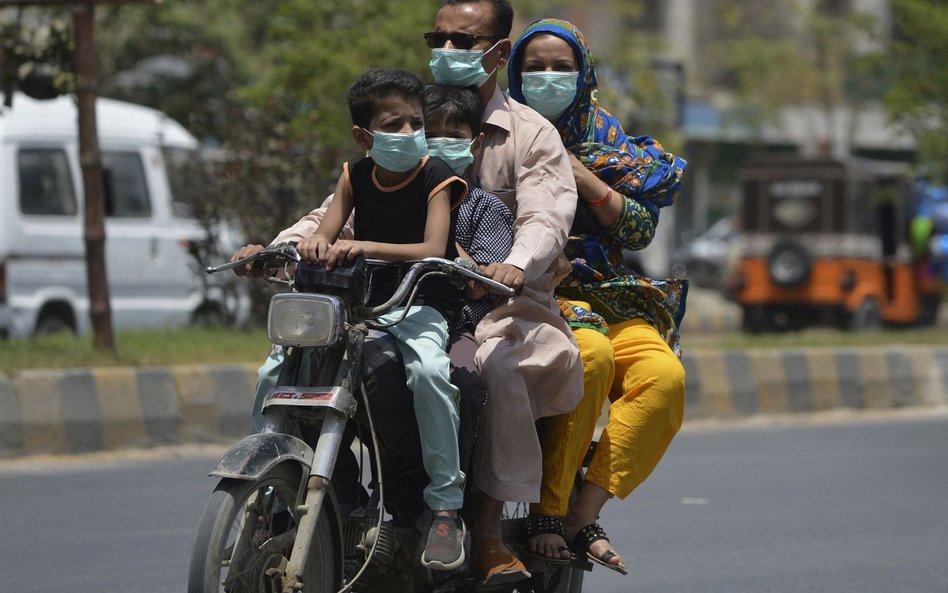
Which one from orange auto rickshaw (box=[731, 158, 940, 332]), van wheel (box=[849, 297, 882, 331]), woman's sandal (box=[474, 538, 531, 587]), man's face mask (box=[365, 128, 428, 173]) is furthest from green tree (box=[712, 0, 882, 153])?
man's face mask (box=[365, 128, 428, 173])

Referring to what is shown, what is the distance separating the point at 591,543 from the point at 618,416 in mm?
383

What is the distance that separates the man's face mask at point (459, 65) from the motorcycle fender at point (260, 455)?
1.21 m

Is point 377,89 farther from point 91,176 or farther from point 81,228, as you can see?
point 81,228

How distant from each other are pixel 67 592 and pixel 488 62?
227 centimetres

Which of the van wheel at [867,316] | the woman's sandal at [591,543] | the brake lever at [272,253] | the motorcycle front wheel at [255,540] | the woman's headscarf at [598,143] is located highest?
the woman's headscarf at [598,143]

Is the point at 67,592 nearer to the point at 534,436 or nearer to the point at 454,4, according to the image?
the point at 534,436

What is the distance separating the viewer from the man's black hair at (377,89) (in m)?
4.08

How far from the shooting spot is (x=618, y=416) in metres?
4.80

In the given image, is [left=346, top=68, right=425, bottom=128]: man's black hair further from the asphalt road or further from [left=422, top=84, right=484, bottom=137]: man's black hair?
the asphalt road

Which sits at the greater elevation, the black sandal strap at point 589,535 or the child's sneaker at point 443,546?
the child's sneaker at point 443,546

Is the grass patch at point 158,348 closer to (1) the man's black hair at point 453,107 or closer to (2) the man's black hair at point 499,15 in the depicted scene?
(2) the man's black hair at point 499,15

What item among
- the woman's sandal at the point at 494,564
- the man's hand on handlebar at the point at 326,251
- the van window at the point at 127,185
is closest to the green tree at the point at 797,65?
the van window at the point at 127,185

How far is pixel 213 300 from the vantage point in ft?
41.9

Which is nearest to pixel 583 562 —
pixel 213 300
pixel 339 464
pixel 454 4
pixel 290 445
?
pixel 339 464
